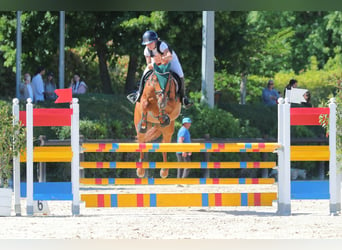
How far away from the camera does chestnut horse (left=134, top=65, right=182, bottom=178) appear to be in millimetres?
13688

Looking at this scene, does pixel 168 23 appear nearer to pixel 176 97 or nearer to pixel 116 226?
pixel 176 97

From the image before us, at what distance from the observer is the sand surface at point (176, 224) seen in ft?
31.4

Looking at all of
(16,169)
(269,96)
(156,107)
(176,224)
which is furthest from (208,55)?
(176,224)

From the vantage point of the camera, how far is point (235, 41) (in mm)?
23844

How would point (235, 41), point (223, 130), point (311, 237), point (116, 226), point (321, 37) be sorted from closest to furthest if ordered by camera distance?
point (311, 237), point (116, 226), point (223, 130), point (235, 41), point (321, 37)

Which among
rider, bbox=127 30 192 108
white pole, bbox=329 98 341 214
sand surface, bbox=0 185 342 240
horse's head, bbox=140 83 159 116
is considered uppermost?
rider, bbox=127 30 192 108

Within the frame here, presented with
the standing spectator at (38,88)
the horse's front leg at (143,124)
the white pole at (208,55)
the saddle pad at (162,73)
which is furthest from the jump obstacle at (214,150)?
the white pole at (208,55)

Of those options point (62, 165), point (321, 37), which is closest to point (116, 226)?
point (62, 165)

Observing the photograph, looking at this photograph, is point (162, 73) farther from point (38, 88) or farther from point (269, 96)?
point (269, 96)

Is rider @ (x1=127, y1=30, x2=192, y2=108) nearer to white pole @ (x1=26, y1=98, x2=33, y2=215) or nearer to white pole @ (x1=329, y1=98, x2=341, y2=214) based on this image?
white pole @ (x1=26, y1=98, x2=33, y2=215)

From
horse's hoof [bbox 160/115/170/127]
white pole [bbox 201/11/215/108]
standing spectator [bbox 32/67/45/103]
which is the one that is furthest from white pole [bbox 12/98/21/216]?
white pole [bbox 201/11/215/108]

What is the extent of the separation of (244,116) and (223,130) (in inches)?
51.7

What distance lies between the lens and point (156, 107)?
543 inches

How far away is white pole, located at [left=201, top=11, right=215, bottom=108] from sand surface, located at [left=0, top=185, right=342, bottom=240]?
9.74m
